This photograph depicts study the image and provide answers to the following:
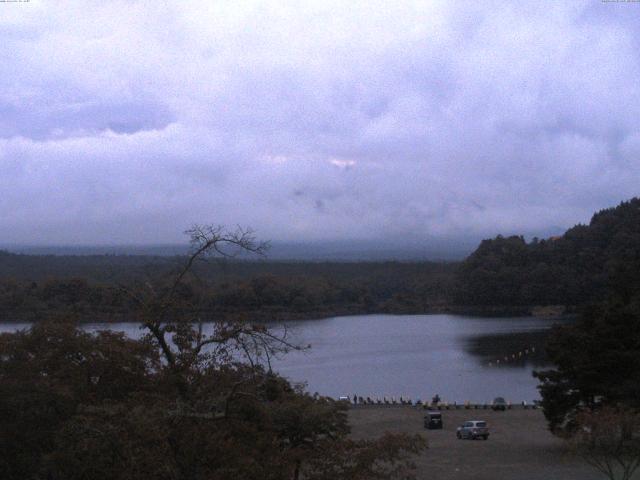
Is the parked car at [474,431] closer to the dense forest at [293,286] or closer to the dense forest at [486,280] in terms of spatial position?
the dense forest at [293,286]

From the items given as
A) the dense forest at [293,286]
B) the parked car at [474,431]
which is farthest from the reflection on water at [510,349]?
the parked car at [474,431]

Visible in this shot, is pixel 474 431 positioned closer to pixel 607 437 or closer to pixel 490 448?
pixel 490 448

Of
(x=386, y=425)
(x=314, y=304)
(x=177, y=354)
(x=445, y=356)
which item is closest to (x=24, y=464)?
(x=177, y=354)

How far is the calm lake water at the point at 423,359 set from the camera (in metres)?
40.3

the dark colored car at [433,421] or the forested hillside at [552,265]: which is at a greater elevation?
the forested hillside at [552,265]

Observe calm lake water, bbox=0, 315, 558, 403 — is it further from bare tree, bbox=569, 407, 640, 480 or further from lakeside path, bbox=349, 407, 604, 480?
bare tree, bbox=569, 407, 640, 480

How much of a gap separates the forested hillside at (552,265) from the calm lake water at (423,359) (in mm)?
5899

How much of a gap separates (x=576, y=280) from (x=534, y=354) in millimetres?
31978

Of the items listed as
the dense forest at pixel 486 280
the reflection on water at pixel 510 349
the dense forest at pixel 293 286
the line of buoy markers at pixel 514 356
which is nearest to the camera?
the reflection on water at pixel 510 349

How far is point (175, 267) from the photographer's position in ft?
28.5

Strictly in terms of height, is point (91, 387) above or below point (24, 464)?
above

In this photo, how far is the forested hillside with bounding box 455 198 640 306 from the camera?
81.8m

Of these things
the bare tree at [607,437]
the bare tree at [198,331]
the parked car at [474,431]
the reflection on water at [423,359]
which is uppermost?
the bare tree at [198,331]

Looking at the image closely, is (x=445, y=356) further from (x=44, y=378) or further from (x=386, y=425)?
(x=44, y=378)
